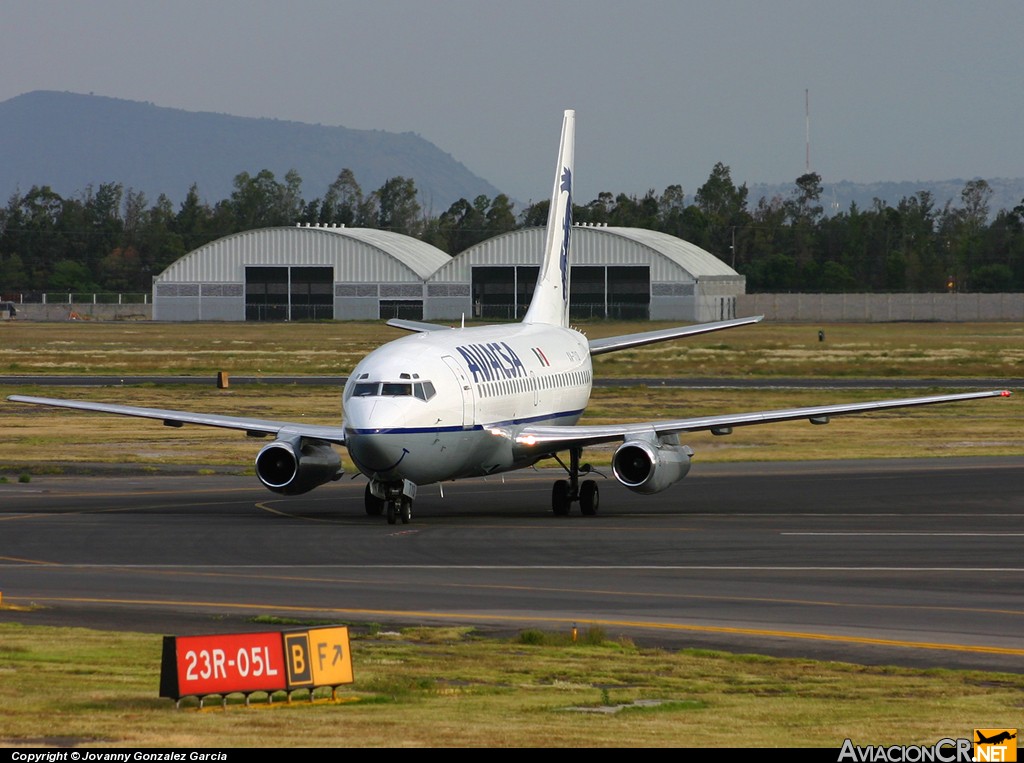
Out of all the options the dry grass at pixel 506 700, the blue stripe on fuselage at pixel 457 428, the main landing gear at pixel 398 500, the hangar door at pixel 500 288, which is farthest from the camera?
the hangar door at pixel 500 288

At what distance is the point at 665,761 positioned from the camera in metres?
13.8

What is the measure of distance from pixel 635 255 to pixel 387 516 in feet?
437

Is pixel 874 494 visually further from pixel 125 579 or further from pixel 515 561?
pixel 125 579

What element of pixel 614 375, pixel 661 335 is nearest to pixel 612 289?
pixel 614 375

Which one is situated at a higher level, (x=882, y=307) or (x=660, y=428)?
(x=882, y=307)

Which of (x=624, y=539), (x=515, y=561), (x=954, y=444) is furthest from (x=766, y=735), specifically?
(x=954, y=444)

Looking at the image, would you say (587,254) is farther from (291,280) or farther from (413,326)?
(413,326)

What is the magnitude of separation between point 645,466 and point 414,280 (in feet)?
447

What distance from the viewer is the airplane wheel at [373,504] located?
39531mm

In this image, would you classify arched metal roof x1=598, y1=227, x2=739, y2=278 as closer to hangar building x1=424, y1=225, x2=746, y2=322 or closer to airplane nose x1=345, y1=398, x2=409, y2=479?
hangar building x1=424, y1=225, x2=746, y2=322

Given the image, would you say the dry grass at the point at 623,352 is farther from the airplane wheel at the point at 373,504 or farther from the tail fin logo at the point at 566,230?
the airplane wheel at the point at 373,504

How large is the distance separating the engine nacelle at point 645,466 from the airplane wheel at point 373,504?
5.67m
